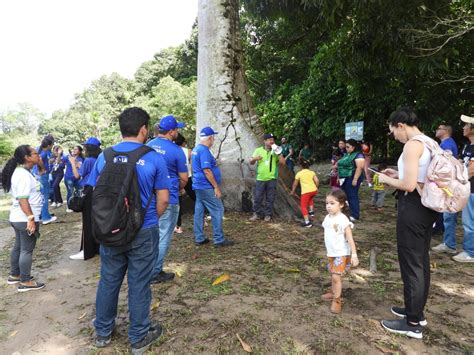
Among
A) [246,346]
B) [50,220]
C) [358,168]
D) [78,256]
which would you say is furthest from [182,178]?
[50,220]

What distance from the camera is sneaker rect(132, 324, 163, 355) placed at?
2773 millimetres

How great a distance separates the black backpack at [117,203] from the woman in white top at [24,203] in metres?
1.79

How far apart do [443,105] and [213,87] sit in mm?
6784

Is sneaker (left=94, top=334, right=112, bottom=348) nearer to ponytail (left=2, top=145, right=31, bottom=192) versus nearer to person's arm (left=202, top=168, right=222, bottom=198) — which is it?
ponytail (left=2, top=145, right=31, bottom=192)

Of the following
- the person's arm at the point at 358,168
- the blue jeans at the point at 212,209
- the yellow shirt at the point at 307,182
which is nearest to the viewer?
the blue jeans at the point at 212,209

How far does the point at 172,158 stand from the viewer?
4.16 meters

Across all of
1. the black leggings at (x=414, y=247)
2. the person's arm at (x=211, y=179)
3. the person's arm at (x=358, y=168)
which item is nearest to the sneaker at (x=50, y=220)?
the person's arm at (x=211, y=179)

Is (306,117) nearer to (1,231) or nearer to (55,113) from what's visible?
(1,231)

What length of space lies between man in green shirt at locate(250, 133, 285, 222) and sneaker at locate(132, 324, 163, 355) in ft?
13.7

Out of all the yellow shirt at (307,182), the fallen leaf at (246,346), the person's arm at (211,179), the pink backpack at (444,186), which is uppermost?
the pink backpack at (444,186)

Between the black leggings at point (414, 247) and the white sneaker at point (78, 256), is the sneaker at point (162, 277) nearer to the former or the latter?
the white sneaker at point (78, 256)

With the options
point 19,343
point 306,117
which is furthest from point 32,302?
point 306,117

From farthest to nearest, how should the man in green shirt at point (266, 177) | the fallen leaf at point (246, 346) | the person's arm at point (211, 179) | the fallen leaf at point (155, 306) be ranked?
the man in green shirt at point (266, 177) → the person's arm at point (211, 179) → the fallen leaf at point (155, 306) → the fallen leaf at point (246, 346)

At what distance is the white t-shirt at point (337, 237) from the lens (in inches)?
128
